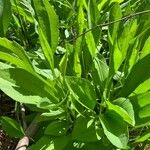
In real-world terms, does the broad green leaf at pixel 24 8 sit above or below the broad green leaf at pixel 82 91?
above

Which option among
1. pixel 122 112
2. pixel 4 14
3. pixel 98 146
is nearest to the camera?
pixel 122 112

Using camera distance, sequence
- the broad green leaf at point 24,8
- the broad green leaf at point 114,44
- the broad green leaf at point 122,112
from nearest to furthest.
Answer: the broad green leaf at point 122,112, the broad green leaf at point 114,44, the broad green leaf at point 24,8

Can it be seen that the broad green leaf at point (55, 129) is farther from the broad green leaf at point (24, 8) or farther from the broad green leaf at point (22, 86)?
the broad green leaf at point (24, 8)

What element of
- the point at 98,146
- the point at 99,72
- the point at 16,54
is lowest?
the point at 98,146

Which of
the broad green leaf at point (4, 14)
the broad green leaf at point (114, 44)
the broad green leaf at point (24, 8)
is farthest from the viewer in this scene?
the broad green leaf at point (24, 8)

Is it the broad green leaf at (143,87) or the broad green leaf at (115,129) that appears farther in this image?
the broad green leaf at (143,87)

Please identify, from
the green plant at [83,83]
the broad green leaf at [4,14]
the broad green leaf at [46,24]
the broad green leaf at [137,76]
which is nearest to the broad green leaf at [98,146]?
the green plant at [83,83]

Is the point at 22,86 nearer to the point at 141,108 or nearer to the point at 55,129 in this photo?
the point at 55,129

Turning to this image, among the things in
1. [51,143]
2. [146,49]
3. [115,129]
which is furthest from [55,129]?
[146,49]
